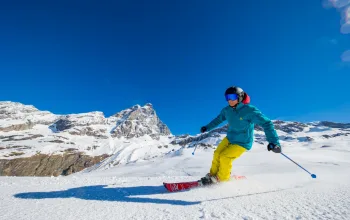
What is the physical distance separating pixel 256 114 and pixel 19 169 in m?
175

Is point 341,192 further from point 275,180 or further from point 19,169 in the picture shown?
point 19,169

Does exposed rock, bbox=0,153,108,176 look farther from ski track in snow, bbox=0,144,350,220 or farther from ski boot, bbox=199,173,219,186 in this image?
ski boot, bbox=199,173,219,186

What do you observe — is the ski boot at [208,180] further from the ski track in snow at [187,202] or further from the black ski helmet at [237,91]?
the black ski helmet at [237,91]

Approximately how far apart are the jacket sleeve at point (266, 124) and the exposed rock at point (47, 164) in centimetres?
17049

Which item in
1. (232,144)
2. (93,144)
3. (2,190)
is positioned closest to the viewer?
(2,190)

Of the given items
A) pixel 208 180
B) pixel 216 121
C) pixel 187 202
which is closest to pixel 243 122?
pixel 216 121

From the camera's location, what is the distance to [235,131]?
5.57 meters

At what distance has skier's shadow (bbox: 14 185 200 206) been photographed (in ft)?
12.2

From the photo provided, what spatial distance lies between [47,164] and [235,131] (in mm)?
179707

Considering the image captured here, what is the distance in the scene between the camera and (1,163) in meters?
144

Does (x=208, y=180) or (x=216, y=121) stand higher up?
(x=216, y=121)

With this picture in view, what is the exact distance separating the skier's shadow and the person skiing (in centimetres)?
140

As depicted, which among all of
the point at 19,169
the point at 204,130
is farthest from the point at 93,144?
the point at 204,130

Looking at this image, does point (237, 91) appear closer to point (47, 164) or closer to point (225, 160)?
point (225, 160)
